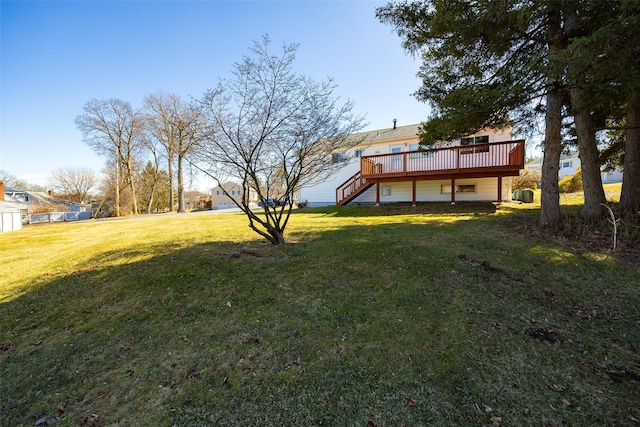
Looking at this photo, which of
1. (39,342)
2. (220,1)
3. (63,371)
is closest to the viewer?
(63,371)

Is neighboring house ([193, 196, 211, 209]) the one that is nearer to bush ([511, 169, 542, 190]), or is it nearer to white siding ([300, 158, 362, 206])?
white siding ([300, 158, 362, 206])

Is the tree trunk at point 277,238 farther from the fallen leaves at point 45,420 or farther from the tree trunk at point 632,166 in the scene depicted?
the tree trunk at point 632,166

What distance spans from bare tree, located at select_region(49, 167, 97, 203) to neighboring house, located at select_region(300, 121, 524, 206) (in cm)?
4635

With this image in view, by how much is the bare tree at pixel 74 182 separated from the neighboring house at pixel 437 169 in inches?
1825

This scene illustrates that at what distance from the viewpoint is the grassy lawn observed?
2.26 meters

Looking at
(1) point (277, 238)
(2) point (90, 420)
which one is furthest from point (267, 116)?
(2) point (90, 420)

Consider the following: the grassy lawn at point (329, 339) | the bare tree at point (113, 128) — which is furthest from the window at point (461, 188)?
the bare tree at point (113, 128)

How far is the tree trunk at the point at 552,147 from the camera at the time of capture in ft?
21.9

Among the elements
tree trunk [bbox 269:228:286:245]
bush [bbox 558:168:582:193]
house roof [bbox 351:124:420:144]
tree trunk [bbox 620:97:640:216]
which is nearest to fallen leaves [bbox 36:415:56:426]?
tree trunk [bbox 269:228:286:245]

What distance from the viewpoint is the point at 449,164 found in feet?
45.8

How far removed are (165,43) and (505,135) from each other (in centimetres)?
1658

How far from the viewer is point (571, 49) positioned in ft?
14.2

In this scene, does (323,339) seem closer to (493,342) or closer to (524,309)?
(493,342)

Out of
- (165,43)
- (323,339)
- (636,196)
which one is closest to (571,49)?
(636,196)
